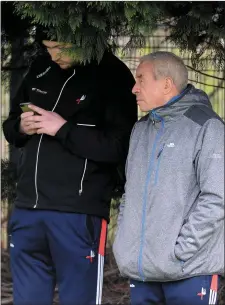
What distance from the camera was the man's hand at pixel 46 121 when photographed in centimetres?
344

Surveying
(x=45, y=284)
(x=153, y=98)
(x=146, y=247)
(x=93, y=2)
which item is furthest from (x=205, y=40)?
(x=45, y=284)

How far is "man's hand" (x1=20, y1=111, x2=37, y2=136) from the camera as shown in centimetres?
351

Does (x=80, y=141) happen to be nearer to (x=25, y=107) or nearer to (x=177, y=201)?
(x=25, y=107)

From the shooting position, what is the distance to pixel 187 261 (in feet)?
9.85

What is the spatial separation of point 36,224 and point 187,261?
2.73 ft

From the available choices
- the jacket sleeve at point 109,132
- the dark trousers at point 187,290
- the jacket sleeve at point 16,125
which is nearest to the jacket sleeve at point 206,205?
the dark trousers at point 187,290

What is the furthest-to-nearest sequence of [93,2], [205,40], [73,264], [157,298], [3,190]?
1. [3,190]
2. [205,40]
3. [73,264]
4. [157,298]
5. [93,2]

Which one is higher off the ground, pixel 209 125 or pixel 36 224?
pixel 209 125

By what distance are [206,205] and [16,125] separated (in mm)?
1190

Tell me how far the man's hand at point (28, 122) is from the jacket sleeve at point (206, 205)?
915 mm

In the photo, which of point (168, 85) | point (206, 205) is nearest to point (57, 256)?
point (206, 205)

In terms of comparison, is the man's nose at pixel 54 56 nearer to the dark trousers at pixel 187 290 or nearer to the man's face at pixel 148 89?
the man's face at pixel 148 89

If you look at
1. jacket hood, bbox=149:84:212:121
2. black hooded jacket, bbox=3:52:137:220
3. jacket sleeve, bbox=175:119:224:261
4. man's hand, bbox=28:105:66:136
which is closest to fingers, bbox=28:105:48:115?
man's hand, bbox=28:105:66:136

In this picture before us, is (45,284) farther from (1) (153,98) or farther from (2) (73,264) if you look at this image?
(1) (153,98)
